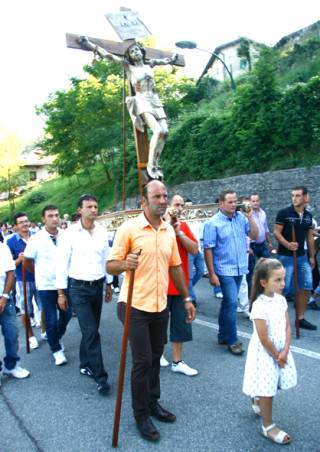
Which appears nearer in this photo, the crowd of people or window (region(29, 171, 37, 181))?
the crowd of people

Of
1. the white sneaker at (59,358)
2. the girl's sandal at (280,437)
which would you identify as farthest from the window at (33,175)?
the girl's sandal at (280,437)

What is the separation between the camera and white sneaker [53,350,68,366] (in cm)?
528

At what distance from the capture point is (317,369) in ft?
15.0

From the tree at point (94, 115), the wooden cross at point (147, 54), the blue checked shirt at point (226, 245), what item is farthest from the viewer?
the tree at point (94, 115)

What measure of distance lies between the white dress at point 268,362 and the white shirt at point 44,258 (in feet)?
9.39

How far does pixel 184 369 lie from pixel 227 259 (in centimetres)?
139

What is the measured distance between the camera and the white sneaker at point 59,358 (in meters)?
5.28

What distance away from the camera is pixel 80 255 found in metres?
4.78

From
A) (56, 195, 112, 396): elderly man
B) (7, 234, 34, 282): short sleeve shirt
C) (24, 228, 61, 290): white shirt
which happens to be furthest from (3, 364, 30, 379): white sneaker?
(7, 234, 34, 282): short sleeve shirt

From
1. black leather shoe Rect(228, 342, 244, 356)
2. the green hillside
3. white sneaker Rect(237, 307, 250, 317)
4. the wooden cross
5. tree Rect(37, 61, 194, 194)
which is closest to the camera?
black leather shoe Rect(228, 342, 244, 356)

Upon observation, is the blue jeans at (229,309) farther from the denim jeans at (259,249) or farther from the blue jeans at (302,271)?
the denim jeans at (259,249)

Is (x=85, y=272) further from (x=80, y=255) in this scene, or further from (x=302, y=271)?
Result: (x=302, y=271)

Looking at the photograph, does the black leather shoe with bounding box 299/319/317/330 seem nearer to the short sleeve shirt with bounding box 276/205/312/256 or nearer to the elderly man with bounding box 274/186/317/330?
the elderly man with bounding box 274/186/317/330

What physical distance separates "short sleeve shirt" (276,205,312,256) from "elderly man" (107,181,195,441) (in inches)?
124
